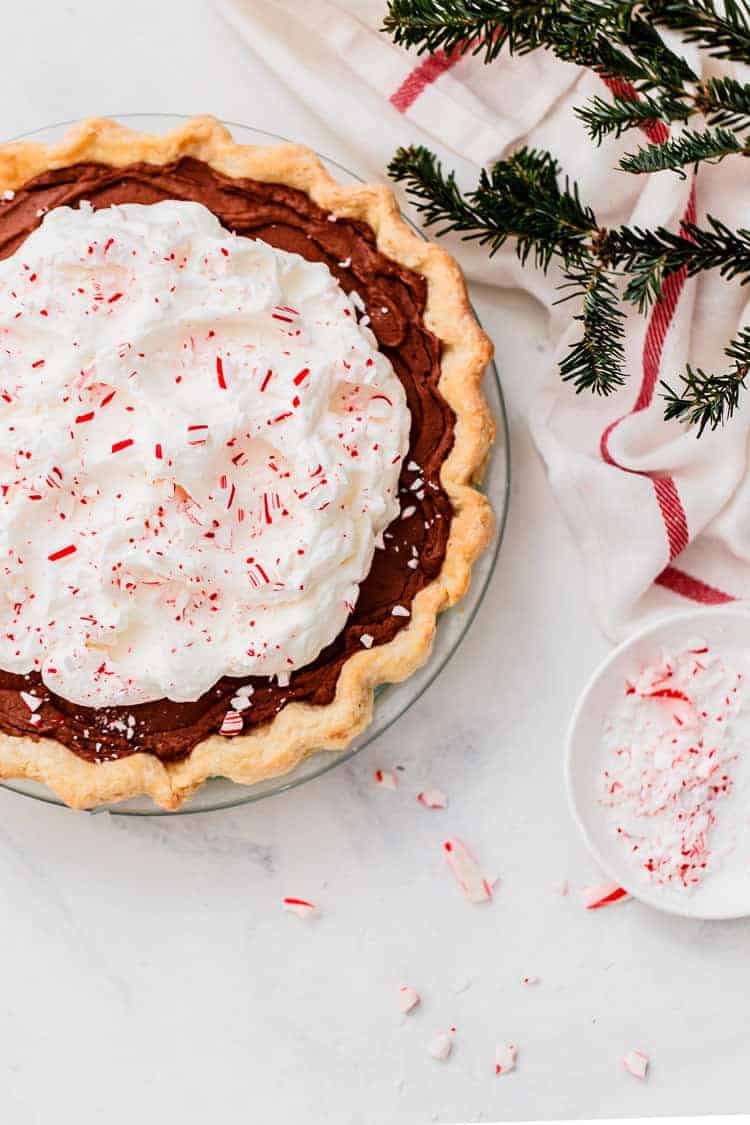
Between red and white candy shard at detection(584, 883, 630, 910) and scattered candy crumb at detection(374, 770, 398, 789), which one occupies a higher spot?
red and white candy shard at detection(584, 883, 630, 910)

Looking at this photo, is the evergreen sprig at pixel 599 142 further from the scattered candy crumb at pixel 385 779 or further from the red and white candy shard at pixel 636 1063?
the red and white candy shard at pixel 636 1063

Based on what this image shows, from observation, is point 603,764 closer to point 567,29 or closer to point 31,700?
point 31,700

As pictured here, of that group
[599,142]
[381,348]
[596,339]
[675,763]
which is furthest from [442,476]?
[675,763]

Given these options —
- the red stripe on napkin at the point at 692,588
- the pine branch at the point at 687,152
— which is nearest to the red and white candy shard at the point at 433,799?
the red stripe on napkin at the point at 692,588

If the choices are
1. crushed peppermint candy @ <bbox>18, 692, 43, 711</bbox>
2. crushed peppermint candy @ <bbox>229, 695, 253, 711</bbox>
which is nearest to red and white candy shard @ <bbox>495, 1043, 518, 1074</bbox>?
crushed peppermint candy @ <bbox>229, 695, 253, 711</bbox>

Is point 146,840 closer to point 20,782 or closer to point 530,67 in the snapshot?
point 20,782

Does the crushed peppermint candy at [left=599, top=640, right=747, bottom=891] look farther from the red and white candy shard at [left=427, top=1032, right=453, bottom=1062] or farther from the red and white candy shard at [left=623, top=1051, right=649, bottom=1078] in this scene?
the red and white candy shard at [left=427, top=1032, right=453, bottom=1062]

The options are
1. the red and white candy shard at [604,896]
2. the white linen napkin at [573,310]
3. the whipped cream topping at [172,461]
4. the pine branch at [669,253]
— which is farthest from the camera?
the red and white candy shard at [604,896]
